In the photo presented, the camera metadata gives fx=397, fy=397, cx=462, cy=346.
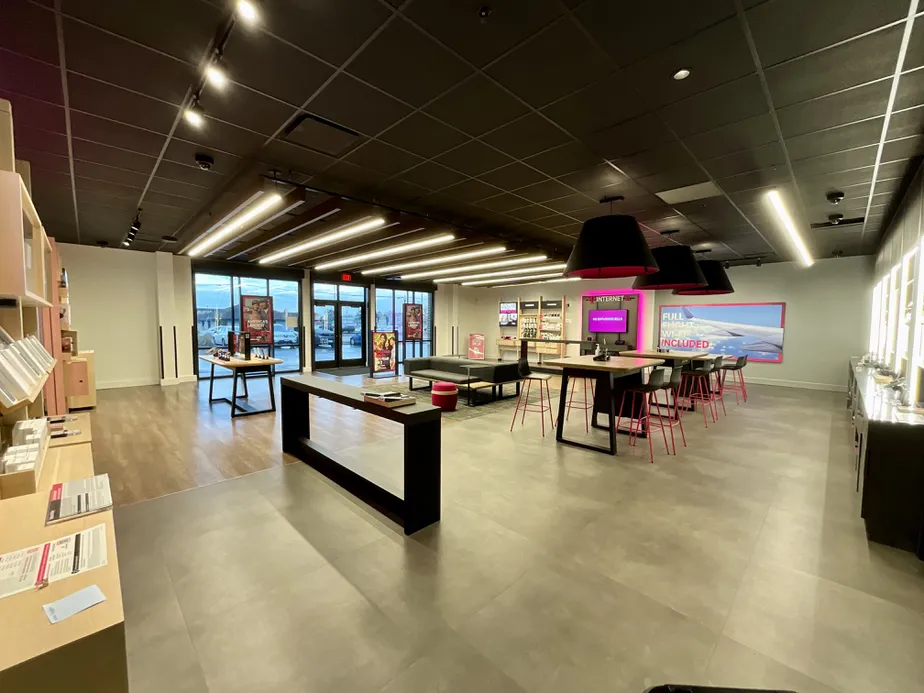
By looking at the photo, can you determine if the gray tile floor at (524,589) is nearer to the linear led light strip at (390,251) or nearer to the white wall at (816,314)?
the linear led light strip at (390,251)

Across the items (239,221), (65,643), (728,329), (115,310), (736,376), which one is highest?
(239,221)

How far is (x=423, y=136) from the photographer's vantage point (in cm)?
360

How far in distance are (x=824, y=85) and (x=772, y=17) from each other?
99cm

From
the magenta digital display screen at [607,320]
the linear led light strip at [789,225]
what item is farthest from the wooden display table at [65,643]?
the magenta digital display screen at [607,320]

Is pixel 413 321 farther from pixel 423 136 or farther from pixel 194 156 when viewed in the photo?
pixel 423 136

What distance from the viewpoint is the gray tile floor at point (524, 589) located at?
1787mm

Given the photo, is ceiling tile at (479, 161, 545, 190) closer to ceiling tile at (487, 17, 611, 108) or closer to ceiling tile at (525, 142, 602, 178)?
ceiling tile at (525, 142, 602, 178)

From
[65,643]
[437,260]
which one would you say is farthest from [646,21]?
[437,260]

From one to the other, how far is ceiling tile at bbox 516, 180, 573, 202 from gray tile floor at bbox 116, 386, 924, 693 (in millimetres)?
3331

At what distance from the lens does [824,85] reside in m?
2.73

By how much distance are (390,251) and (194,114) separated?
16.7 ft

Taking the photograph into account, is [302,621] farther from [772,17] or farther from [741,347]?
[741,347]

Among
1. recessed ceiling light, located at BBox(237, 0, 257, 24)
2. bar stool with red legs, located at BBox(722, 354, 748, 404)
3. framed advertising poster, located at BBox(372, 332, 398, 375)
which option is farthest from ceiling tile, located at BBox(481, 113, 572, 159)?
framed advertising poster, located at BBox(372, 332, 398, 375)

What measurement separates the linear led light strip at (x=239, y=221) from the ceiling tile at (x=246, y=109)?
3.78 ft
